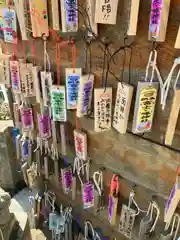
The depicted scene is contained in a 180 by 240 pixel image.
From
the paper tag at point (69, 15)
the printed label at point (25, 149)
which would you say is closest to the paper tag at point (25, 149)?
the printed label at point (25, 149)

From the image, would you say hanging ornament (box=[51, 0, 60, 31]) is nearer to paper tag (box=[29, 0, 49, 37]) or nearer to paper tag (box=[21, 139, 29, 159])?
paper tag (box=[29, 0, 49, 37])

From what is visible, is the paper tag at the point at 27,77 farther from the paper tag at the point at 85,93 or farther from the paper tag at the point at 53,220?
the paper tag at the point at 53,220

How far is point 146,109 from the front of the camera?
81cm

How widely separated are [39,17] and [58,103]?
1.15 ft

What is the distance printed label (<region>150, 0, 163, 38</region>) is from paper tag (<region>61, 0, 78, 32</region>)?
0.32m

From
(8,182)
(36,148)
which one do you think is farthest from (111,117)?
(8,182)

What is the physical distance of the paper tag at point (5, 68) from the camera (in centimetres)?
127

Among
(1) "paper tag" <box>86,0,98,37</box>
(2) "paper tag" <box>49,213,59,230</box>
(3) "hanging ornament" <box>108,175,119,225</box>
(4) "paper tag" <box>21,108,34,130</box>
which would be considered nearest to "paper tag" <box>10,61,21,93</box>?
(4) "paper tag" <box>21,108,34,130</box>

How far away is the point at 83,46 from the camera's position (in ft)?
3.22

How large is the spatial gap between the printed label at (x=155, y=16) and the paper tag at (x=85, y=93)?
314 millimetres

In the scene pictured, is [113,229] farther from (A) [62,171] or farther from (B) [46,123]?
(B) [46,123]

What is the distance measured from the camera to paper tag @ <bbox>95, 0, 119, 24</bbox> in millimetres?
757

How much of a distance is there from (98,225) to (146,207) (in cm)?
43

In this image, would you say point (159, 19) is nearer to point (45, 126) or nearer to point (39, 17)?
point (39, 17)
